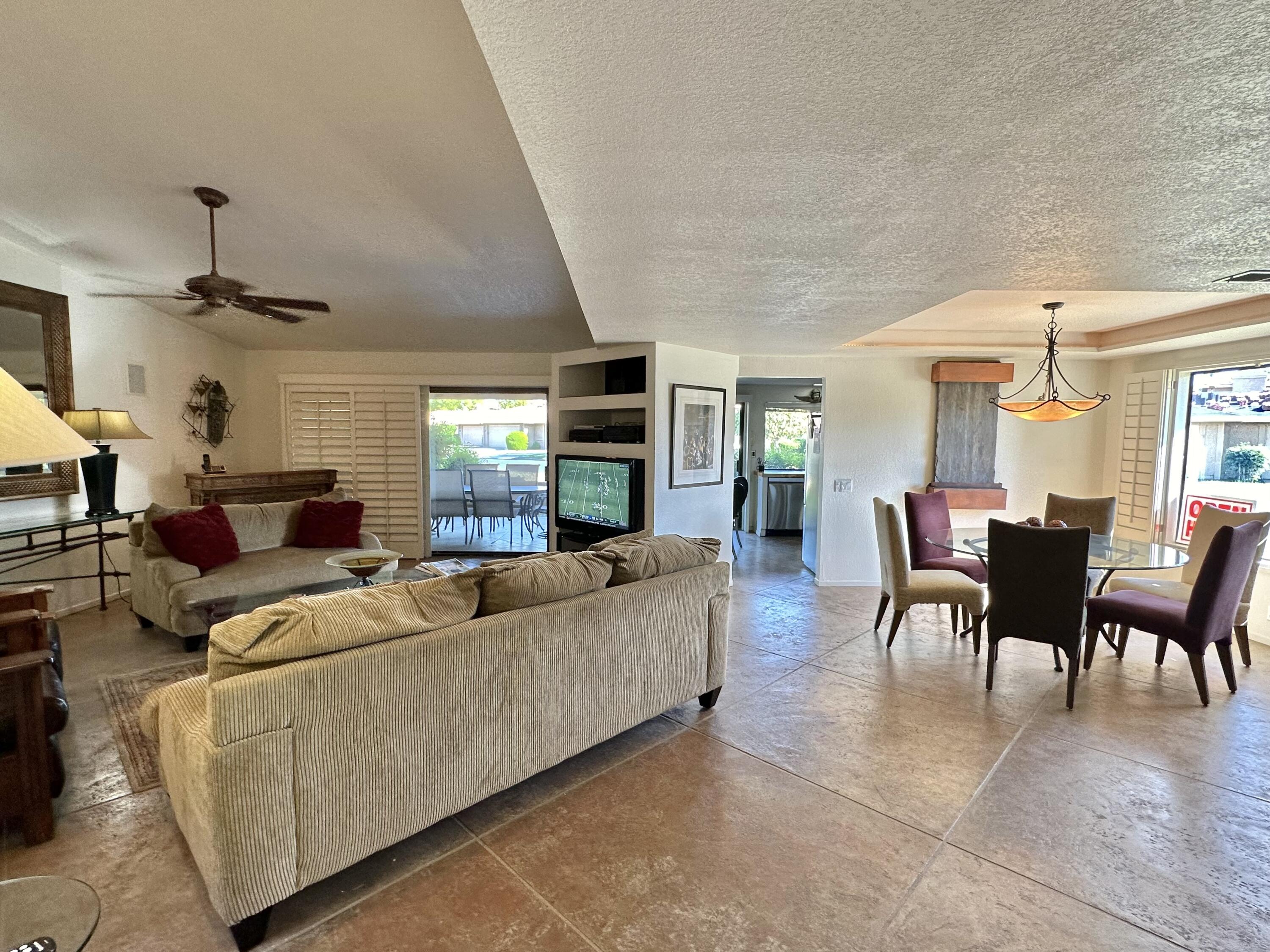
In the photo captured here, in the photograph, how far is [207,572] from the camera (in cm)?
371

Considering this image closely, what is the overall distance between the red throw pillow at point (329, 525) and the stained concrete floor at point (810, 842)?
5.56 ft

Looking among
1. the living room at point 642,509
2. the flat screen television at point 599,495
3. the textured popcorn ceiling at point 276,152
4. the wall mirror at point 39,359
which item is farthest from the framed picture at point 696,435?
the wall mirror at point 39,359

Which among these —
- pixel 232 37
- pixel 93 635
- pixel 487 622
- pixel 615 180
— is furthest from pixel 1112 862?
pixel 93 635

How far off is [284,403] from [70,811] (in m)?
4.79

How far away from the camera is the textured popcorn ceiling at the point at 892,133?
1.02 meters

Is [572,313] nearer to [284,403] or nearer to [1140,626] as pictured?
[284,403]

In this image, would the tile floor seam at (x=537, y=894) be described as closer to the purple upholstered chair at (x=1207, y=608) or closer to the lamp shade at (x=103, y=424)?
the purple upholstered chair at (x=1207, y=608)

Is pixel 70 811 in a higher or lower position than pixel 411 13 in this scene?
lower

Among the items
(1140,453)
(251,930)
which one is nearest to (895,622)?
(1140,453)

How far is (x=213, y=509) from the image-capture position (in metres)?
4.05

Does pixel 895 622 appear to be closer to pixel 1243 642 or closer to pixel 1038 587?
pixel 1038 587

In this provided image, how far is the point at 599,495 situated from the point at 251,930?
11.8 feet

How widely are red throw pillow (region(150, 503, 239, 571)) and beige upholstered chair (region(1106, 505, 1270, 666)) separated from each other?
19.1 feet

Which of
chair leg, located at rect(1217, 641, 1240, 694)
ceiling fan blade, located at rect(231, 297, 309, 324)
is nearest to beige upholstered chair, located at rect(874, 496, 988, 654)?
chair leg, located at rect(1217, 641, 1240, 694)
